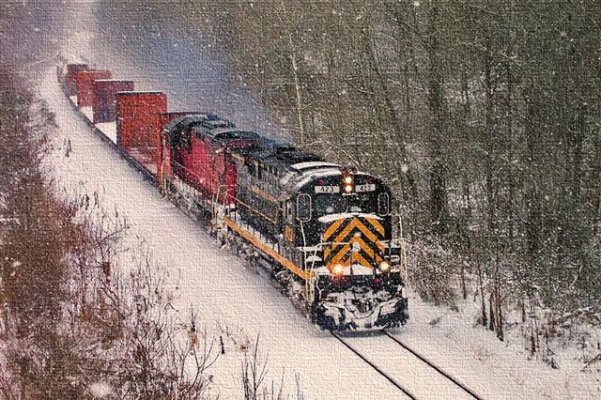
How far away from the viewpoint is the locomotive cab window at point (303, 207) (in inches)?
449

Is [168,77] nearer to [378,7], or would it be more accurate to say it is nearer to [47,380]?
[378,7]

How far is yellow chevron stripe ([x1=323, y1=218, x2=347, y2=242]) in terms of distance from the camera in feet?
37.2

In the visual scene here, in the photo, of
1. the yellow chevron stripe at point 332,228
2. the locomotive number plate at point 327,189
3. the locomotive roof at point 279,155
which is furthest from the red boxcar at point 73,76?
the yellow chevron stripe at point 332,228

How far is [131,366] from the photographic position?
9211 mm

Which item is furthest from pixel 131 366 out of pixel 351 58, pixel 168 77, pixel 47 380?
pixel 168 77

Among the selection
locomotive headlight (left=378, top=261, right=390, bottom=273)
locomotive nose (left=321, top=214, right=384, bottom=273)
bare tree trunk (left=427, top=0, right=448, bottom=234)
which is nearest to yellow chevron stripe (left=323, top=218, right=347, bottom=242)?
locomotive nose (left=321, top=214, right=384, bottom=273)

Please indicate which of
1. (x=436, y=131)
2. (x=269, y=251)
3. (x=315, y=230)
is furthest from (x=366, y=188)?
(x=436, y=131)

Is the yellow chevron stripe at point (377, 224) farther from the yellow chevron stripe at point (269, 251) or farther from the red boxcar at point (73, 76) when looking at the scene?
the red boxcar at point (73, 76)

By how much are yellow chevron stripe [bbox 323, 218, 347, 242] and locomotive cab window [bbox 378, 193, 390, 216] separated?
28.2 inches

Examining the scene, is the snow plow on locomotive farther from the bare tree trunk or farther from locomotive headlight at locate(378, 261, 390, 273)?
the bare tree trunk

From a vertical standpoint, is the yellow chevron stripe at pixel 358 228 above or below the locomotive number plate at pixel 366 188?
below

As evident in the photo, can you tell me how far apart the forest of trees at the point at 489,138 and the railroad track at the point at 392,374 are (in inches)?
77.2

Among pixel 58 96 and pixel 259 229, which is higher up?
pixel 58 96

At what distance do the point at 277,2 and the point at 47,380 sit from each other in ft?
60.8
